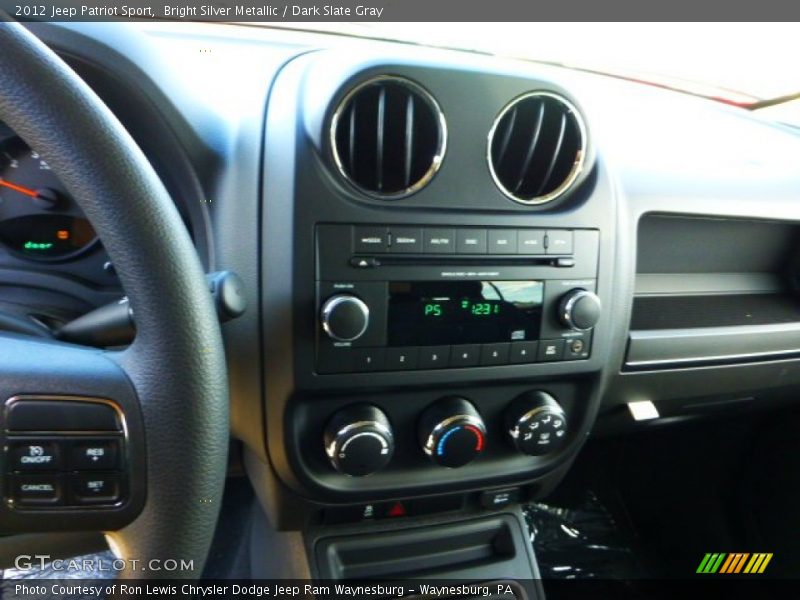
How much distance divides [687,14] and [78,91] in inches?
46.4

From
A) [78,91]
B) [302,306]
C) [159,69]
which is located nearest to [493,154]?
[302,306]

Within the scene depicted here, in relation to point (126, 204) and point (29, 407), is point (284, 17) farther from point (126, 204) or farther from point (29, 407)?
point (29, 407)

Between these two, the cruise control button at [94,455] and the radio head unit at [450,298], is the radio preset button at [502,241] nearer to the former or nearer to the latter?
the radio head unit at [450,298]

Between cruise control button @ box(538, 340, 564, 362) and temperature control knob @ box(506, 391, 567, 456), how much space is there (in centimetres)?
7

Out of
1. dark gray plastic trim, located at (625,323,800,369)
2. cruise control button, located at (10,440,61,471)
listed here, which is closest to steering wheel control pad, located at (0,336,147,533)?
cruise control button, located at (10,440,61,471)

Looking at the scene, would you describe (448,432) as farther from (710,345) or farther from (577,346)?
(710,345)

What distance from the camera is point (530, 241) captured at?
102 cm

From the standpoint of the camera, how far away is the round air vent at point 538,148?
1.01m

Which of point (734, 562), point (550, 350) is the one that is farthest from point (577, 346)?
point (734, 562)

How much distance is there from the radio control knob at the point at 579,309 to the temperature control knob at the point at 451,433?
0.20m

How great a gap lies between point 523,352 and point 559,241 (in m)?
0.17

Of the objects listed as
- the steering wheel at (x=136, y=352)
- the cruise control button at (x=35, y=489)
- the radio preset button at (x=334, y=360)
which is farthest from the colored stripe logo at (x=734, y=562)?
the cruise control button at (x=35, y=489)

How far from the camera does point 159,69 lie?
0.94 m

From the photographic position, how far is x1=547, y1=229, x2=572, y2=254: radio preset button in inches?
40.6
